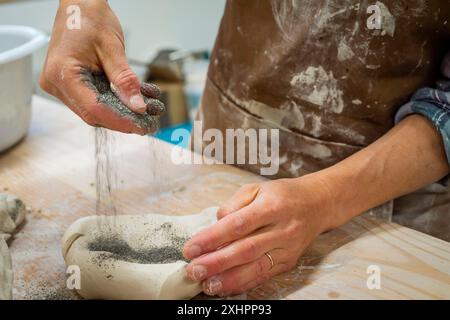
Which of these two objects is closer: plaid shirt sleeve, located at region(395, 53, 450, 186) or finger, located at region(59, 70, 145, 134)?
finger, located at region(59, 70, 145, 134)

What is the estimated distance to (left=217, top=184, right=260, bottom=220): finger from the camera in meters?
0.90

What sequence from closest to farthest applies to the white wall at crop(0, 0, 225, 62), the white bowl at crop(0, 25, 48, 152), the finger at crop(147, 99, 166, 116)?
the finger at crop(147, 99, 166, 116) → the white bowl at crop(0, 25, 48, 152) → the white wall at crop(0, 0, 225, 62)

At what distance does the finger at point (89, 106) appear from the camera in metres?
0.88

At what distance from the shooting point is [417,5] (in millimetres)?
1041

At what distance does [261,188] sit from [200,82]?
204 cm

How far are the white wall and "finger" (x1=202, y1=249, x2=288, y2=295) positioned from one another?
2.22 m

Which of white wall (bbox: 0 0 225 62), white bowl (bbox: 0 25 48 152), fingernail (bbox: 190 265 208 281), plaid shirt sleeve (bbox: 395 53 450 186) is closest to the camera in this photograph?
fingernail (bbox: 190 265 208 281)

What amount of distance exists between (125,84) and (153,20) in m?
2.42

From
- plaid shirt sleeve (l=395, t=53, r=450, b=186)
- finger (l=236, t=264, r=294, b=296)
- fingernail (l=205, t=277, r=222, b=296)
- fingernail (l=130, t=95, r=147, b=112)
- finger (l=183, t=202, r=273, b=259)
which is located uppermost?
fingernail (l=130, t=95, r=147, b=112)

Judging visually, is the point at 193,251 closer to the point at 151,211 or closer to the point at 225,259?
the point at 225,259

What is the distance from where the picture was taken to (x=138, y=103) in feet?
2.96

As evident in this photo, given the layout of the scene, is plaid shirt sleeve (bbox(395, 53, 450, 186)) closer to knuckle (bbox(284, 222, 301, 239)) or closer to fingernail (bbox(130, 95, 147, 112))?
knuckle (bbox(284, 222, 301, 239))

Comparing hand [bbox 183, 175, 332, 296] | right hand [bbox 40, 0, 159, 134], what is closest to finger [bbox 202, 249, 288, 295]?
hand [bbox 183, 175, 332, 296]
